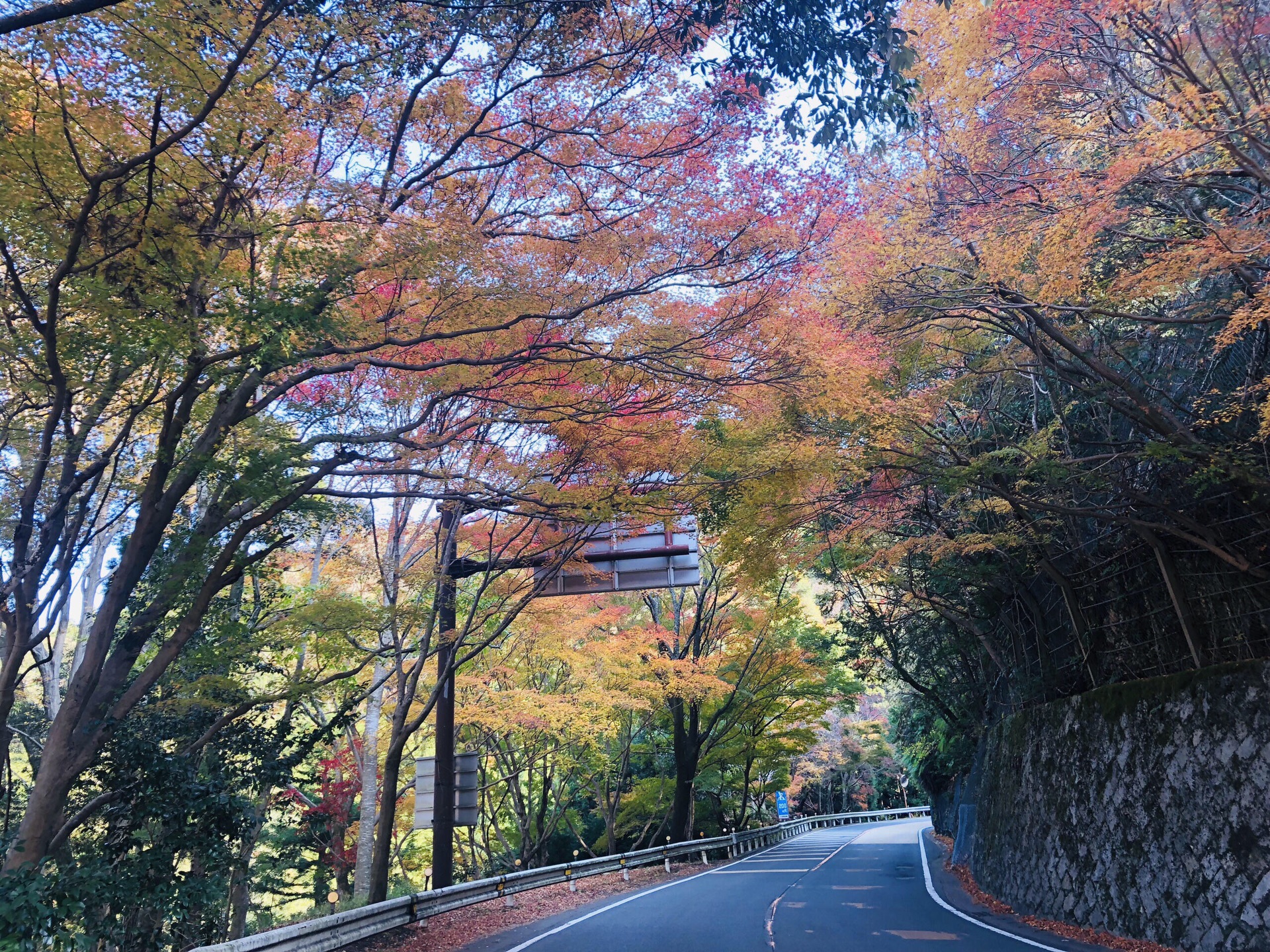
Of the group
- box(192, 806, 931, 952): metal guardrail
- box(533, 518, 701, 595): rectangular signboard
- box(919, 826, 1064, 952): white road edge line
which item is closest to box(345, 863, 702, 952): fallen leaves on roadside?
box(192, 806, 931, 952): metal guardrail

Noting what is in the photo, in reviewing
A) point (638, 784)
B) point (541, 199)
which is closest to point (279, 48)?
point (541, 199)

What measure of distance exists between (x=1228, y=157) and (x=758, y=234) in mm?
4398

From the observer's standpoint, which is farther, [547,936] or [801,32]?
[547,936]

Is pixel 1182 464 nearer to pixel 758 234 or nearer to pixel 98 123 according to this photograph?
pixel 758 234

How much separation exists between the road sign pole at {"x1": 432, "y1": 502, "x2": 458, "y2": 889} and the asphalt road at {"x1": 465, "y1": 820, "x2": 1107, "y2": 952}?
2.07 meters

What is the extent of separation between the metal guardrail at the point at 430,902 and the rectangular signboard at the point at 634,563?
16.9 feet

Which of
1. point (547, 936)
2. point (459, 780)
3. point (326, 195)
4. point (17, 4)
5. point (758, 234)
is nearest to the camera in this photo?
point (17, 4)

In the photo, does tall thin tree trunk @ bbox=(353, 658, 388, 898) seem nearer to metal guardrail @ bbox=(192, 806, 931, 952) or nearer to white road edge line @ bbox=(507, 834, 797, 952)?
metal guardrail @ bbox=(192, 806, 931, 952)

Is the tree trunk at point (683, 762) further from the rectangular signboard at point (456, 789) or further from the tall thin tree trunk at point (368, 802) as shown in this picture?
the rectangular signboard at point (456, 789)

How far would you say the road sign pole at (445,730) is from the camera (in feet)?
40.3

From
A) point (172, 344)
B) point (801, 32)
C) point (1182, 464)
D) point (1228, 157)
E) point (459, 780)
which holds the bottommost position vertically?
point (459, 780)

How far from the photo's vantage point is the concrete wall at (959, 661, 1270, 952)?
790 cm

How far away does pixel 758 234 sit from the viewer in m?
8.72

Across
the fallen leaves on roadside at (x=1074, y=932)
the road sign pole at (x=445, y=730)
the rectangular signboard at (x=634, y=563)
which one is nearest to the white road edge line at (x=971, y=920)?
the fallen leaves on roadside at (x=1074, y=932)
